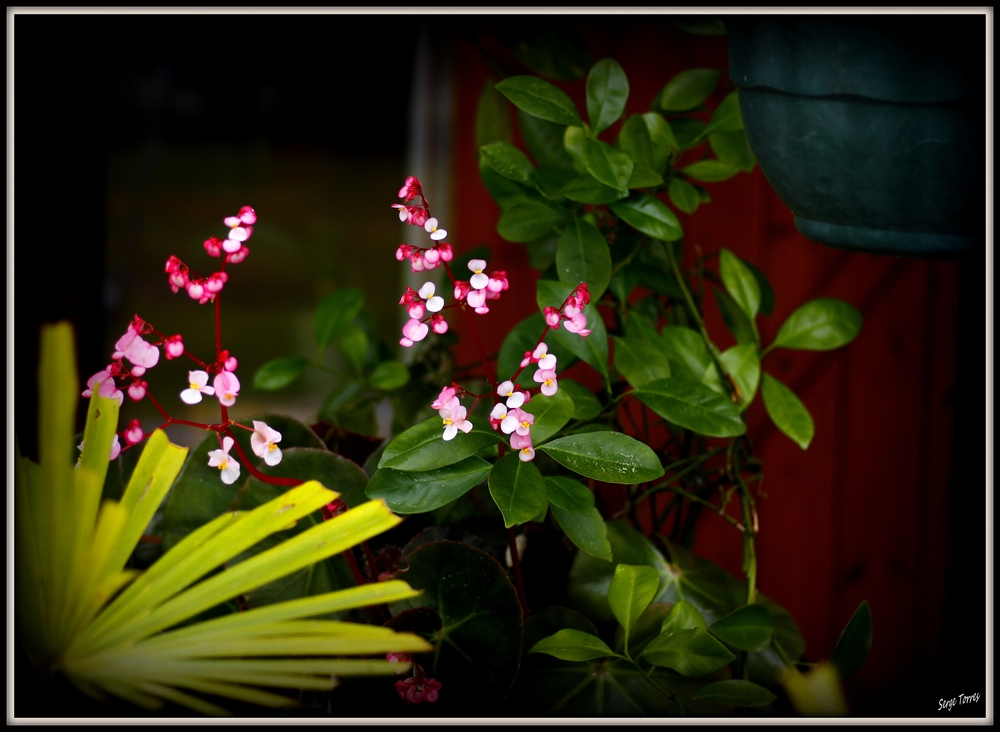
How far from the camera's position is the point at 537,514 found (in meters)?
0.67

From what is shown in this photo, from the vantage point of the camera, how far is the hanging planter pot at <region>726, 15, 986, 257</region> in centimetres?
55

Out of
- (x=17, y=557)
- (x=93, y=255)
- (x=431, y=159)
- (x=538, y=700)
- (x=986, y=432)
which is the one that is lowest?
(x=538, y=700)

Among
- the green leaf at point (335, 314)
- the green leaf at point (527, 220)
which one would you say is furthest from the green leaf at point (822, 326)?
the green leaf at point (335, 314)

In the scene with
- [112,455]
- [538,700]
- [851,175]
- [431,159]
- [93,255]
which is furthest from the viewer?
[431,159]

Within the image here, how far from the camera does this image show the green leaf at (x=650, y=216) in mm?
877

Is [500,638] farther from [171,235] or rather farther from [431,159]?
[171,235]

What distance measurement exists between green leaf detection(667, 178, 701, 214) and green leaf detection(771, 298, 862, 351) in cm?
18

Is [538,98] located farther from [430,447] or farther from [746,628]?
[746,628]

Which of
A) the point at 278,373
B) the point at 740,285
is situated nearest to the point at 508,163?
the point at 740,285

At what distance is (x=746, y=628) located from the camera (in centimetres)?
81

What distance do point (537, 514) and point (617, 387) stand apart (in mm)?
486

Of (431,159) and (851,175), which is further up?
(431,159)

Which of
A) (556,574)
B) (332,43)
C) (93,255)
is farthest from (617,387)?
(332,43)

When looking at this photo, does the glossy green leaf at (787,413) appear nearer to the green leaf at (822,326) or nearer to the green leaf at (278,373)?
the green leaf at (822,326)
